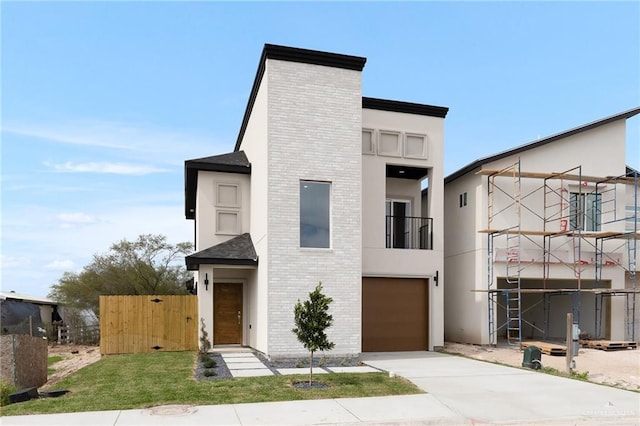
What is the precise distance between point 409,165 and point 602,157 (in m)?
8.12

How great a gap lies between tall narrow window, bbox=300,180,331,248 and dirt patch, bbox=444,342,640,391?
5.81 metres

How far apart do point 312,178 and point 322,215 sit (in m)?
1.05

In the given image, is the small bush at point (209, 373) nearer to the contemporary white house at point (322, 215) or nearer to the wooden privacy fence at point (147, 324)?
the contemporary white house at point (322, 215)

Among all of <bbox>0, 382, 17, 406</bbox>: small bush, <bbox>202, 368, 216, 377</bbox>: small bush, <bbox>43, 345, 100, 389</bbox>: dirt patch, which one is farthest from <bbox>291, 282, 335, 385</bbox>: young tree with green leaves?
<bbox>43, 345, 100, 389</bbox>: dirt patch

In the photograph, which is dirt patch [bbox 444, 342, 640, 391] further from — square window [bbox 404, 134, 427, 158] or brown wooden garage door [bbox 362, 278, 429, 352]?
square window [bbox 404, 134, 427, 158]

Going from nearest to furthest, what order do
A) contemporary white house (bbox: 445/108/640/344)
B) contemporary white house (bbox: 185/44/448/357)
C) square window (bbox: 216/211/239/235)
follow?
contemporary white house (bbox: 185/44/448/357)
square window (bbox: 216/211/239/235)
contemporary white house (bbox: 445/108/640/344)

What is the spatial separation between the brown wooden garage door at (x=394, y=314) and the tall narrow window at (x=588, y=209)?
22.3 feet

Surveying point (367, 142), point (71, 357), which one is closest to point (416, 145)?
point (367, 142)

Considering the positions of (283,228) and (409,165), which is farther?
(409,165)

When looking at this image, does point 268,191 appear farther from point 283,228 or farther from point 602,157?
point 602,157

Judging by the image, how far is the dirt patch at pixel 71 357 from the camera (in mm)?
15270

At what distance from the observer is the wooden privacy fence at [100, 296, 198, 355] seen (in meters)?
17.0

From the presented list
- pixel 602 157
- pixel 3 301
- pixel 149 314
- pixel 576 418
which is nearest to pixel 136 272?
pixel 3 301

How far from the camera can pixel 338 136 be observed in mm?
14844
